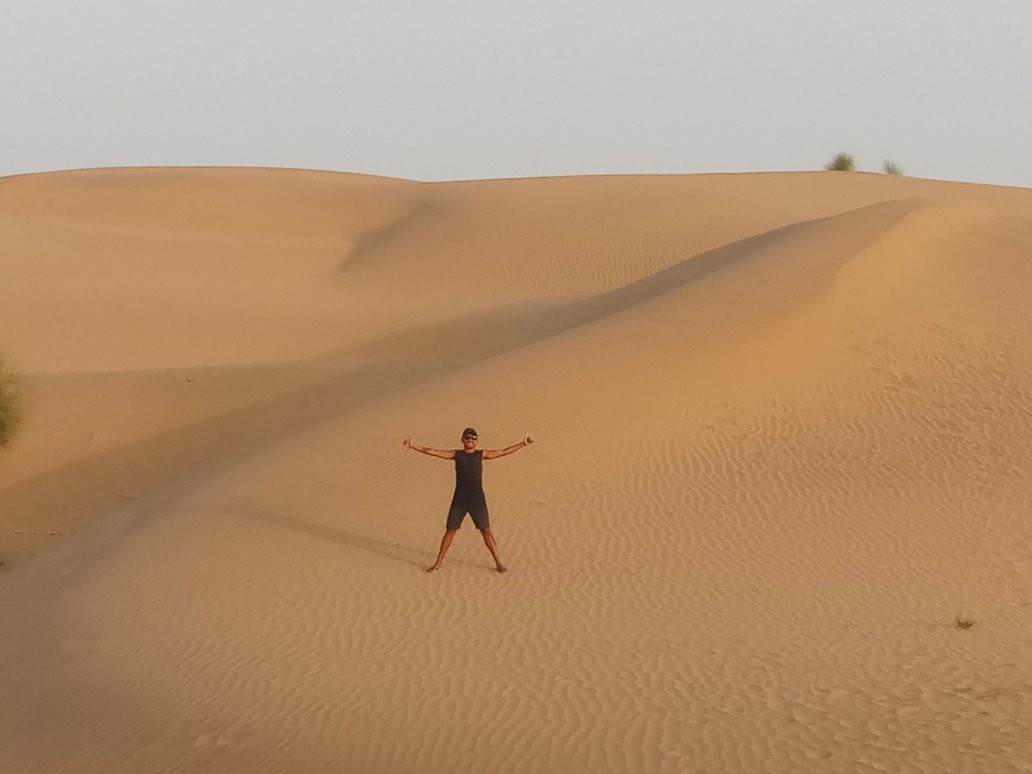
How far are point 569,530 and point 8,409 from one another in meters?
9.59

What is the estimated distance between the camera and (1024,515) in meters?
11.8

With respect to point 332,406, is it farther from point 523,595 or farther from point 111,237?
point 111,237

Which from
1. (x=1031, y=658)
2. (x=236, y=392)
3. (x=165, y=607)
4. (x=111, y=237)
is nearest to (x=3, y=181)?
(x=111, y=237)

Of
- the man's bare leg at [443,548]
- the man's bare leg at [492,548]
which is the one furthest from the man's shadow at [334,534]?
the man's bare leg at [492,548]

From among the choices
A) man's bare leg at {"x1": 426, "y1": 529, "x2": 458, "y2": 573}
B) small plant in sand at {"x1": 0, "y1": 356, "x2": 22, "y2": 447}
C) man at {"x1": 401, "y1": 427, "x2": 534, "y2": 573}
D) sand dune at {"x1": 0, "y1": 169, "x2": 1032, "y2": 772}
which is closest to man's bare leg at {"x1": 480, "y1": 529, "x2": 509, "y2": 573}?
man at {"x1": 401, "y1": 427, "x2": 534, "y2": 573}

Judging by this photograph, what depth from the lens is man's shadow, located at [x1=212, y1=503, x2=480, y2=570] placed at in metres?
11.0

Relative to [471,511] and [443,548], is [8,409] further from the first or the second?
[471,511]

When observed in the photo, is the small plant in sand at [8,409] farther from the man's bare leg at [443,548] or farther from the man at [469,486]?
the man at [469,486]

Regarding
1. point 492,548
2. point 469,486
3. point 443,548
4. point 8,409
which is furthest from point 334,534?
point 8,409

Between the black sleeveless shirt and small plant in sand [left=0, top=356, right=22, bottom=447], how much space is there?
9597mm

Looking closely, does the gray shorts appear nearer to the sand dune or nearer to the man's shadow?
the sand dune

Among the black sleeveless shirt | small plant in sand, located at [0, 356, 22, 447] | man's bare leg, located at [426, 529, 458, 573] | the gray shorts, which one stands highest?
small plant in sand, located at [0, 356, 22, 447]

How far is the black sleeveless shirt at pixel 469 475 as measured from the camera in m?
10.1

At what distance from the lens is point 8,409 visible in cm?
1683
